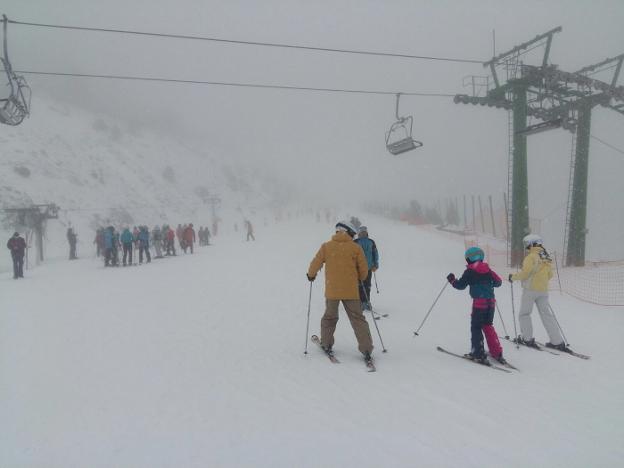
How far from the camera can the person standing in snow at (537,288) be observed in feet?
21.6

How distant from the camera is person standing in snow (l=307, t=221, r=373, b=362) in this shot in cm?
577

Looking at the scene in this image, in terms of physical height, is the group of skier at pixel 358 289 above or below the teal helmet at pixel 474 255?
below

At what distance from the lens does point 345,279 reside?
228 inches

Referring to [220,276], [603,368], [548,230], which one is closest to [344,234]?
[603,368]

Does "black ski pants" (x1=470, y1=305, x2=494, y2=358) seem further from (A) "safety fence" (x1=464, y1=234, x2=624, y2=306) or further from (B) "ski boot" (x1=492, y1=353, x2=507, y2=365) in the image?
(A) "safety fence" (x1=464, y1=234, x2=624, y2=306)

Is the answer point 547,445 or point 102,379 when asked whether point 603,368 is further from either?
point 102,379

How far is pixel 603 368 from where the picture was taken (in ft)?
19.4

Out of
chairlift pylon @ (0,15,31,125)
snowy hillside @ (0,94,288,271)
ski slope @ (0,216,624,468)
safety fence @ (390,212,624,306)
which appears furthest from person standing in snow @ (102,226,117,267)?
safety fence @ (390,212,624,306)

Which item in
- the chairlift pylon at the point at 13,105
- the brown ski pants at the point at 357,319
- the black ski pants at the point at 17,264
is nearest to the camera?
the brown ski pants at the point at 357,319

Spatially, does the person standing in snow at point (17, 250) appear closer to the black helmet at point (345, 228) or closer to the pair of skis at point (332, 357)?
the pair of skis at point (332, 357)

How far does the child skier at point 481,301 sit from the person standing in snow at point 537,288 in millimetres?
987

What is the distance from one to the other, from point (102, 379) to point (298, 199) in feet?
324

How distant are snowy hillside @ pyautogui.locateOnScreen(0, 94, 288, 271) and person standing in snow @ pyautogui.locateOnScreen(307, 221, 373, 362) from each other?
25789 mm

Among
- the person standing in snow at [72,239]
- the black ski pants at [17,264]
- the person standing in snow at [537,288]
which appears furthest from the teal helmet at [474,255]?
the person standing in snow at [72,239]
